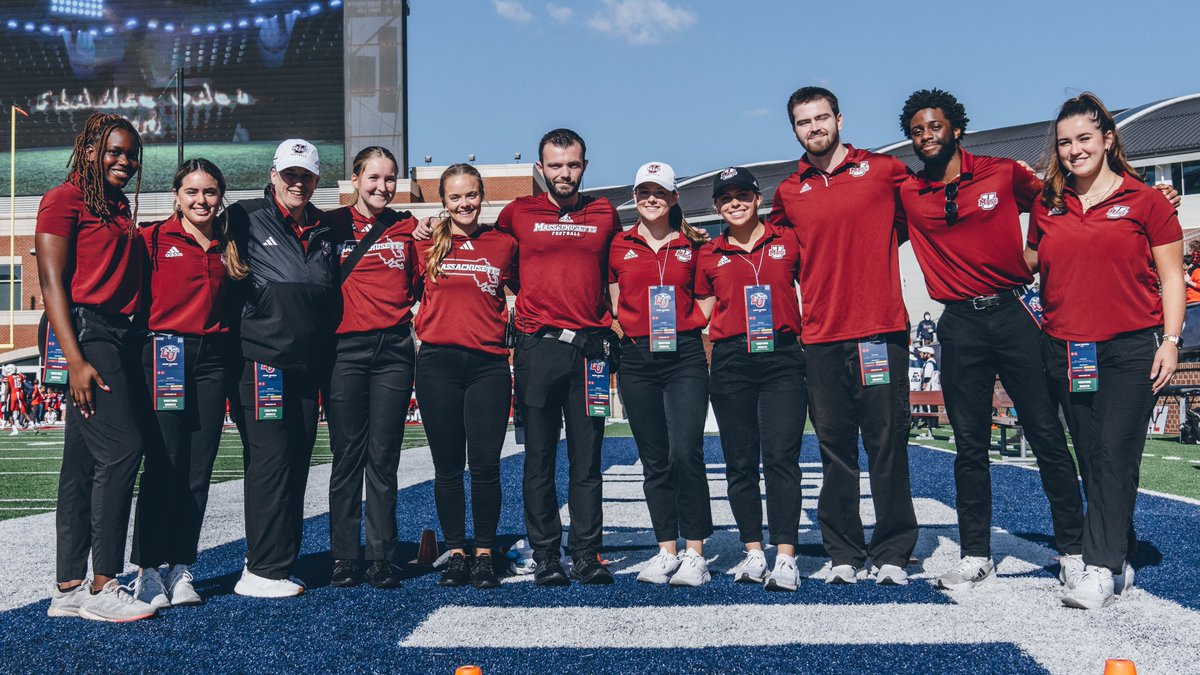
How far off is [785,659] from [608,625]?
76 cm

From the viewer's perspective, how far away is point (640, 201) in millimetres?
4641

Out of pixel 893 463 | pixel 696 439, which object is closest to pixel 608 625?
pixel 696 439

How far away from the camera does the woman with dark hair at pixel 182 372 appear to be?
4008 millimetres

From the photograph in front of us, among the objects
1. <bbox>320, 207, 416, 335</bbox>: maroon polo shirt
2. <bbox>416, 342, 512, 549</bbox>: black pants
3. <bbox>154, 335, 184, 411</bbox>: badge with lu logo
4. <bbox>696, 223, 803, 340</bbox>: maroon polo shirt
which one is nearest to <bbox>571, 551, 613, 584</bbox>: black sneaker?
<bbox>416, 342, 512, 549</bbox>: black pants

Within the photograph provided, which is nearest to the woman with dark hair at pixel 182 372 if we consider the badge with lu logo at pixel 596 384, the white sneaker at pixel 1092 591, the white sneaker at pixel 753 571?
the badge with lu logo at pixel 596 384

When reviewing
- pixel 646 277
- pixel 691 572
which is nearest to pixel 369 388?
pixel 646 277

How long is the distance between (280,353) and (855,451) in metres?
2.61

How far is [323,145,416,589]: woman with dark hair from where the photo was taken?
4.50 meters

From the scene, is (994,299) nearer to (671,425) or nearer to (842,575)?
(842,575)

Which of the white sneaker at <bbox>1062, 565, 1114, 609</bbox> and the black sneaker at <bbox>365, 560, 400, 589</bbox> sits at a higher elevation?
the white sneaker at <bbox>1062, 565, 1114, 609</bbox>

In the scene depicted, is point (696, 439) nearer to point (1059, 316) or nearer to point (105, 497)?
point (1059, 316)

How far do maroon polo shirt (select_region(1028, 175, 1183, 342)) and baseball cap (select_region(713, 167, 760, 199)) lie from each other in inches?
52.5

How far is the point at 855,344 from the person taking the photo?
439 cm

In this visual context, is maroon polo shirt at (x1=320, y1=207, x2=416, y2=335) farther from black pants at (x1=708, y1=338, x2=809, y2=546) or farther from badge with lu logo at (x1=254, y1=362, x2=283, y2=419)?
black pants at (x1=708, y1=338, x2=809, y2=546)
